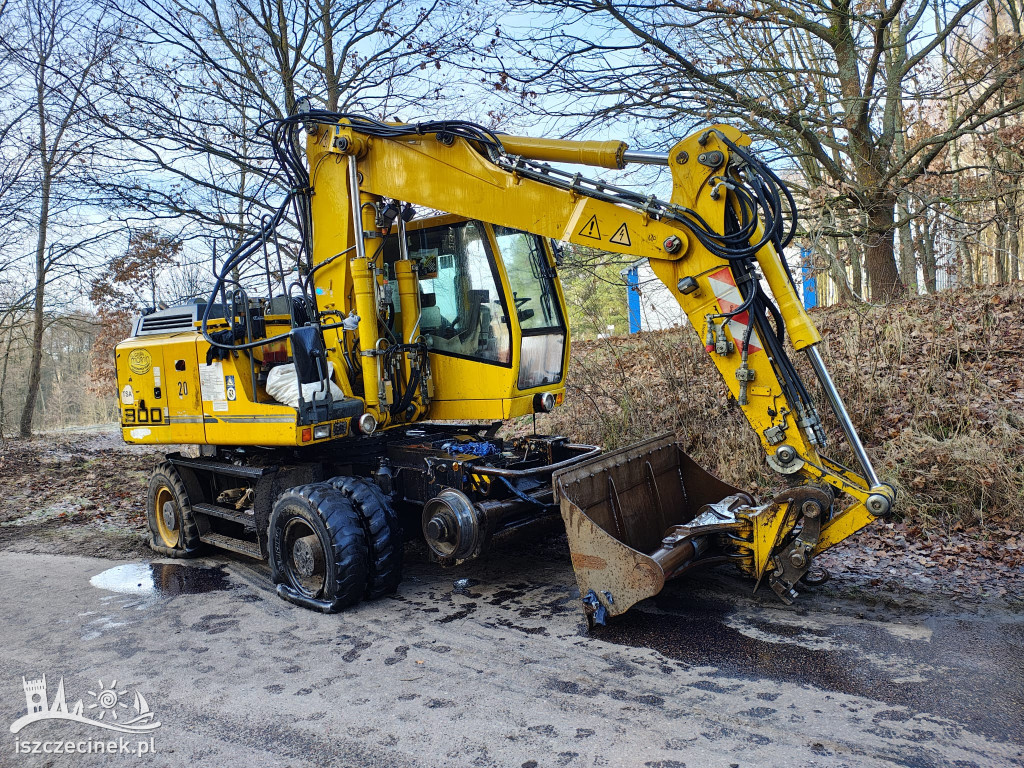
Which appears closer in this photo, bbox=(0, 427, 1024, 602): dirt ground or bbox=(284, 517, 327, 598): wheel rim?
bbox=(0, 427, 1024, 602): dirt ground

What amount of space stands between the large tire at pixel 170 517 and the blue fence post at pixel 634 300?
5.81 metres

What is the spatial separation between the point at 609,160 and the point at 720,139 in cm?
68

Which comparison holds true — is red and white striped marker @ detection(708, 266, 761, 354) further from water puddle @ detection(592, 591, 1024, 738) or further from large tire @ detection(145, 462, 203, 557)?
large tire @ detection(145, 462, 203, 557)

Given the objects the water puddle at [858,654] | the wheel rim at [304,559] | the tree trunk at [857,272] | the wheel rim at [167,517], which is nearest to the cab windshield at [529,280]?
the wheel rim at [304,559]

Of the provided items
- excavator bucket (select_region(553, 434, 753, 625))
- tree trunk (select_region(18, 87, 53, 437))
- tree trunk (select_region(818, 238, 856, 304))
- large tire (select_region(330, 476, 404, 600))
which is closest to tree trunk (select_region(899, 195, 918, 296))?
tree trunk (select_region(818, 238, 856, 304))

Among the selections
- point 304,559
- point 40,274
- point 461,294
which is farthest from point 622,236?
point 40,274

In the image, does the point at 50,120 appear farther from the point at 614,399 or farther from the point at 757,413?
the point at 757,413

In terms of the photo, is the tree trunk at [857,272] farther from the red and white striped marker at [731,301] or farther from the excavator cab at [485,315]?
the red and white striped marker at [731,301]

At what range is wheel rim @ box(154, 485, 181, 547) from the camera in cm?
704

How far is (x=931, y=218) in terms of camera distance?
961 cm

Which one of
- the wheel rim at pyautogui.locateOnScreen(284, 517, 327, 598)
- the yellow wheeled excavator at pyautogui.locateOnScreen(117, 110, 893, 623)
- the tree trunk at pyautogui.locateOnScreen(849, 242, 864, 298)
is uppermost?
the tree trunk at pyautogui.locateOnScreen(849, 242, 864, 298)

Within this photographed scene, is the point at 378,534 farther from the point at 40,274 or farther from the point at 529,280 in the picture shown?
the point at 40,274

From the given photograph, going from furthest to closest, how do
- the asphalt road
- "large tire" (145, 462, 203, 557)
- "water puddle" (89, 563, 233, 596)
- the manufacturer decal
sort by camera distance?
"large tire" (145, 462, 203, 557) < the manufacturer decal < "water puddle" (89, 563, 233, 596) < the asphalt road

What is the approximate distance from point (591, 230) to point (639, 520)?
214cm
